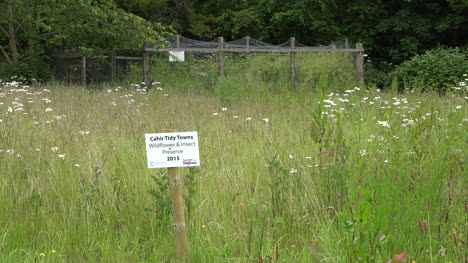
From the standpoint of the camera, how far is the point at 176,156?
3400mm

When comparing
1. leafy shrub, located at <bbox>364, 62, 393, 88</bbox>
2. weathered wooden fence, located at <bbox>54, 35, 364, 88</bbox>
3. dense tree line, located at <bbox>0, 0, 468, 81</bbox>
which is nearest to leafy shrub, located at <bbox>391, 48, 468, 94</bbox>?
weathered wooden fence, located at <bbox>54, 35, 364, 88</bbox>

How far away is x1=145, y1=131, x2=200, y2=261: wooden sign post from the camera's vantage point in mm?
3354

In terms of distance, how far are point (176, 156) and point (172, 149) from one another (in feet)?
0.17

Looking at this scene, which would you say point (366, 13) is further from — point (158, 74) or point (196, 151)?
point (196, 151)

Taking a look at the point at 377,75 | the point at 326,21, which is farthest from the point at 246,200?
the point at 326,21

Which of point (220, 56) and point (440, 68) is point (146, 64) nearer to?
point (220, 56)

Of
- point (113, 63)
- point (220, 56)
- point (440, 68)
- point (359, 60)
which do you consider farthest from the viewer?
point (440, 68)

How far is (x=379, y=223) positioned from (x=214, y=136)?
367 cm

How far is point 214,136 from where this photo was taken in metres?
6.15

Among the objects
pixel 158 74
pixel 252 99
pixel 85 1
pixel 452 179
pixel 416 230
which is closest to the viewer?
pixel 416 230

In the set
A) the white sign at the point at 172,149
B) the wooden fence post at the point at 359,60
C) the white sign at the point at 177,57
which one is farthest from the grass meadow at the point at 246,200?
the wooden fence post at the point at 359,60

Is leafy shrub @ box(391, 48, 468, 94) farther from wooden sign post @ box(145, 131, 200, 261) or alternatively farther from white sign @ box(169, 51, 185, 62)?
wooden sign post @ box(145, 131, 200, 261)

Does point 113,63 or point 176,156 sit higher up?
point 113,63

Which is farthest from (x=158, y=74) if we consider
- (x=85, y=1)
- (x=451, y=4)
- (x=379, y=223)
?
(x=451, y=4)
